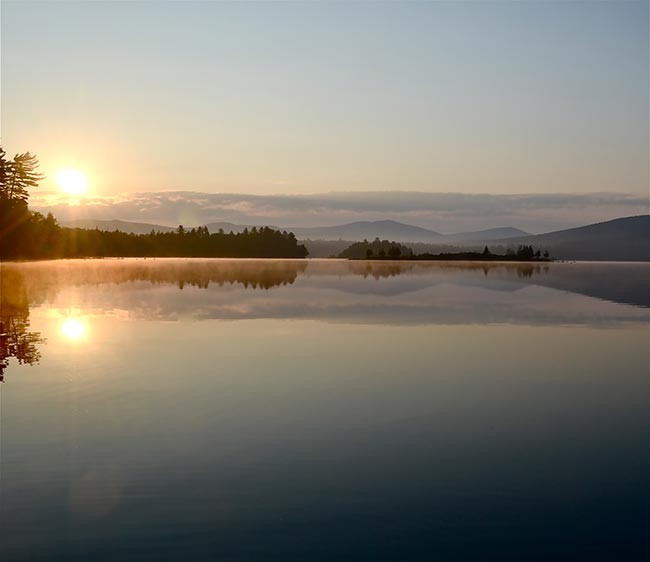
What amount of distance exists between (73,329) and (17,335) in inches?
117

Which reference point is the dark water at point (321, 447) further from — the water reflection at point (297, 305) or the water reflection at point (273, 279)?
the water reflection at point (273, 279)

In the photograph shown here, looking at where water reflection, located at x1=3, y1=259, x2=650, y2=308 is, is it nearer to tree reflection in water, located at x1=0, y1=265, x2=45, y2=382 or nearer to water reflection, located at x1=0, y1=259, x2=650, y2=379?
water reflection, located at x1=0, y1=259, x2=650, y2=379

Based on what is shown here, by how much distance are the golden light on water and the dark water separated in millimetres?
316

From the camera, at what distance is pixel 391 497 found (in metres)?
12.4

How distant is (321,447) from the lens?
1541cm

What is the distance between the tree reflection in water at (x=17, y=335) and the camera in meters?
26.3

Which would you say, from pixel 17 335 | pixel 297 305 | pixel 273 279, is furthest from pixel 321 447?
pixel 273 279

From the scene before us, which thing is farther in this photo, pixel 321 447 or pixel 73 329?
pixel 73 329

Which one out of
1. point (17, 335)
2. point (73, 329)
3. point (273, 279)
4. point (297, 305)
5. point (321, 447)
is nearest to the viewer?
point (321, 447)

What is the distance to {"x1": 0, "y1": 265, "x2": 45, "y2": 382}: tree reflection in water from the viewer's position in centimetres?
2633

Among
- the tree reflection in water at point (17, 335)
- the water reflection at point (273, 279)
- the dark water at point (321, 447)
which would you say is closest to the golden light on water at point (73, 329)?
the dark water at point (321, 447)

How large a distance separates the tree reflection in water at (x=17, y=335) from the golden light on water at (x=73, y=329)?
1.22 metres

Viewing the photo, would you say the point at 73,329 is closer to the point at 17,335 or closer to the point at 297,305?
the point at 17,335

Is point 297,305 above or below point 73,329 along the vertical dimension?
below
